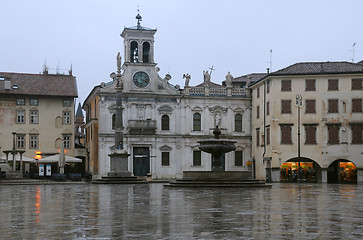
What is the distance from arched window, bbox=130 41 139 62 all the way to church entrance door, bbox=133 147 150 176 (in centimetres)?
873

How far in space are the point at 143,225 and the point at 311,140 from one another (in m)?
43.3

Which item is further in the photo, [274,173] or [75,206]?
[274,173]

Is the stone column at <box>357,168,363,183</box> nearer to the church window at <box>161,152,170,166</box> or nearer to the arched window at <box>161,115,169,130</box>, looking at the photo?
the church window at <box>161,152,170,166</box>

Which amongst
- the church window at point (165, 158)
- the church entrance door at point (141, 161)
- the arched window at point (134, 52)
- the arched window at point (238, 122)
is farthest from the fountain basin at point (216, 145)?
the arched window at point (238, 122)

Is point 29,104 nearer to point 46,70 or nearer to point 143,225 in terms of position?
point 46,70

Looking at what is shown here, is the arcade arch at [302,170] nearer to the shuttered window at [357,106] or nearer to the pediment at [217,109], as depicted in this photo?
the shuttered window at [357,106]

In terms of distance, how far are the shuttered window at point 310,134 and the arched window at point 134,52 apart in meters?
17.5

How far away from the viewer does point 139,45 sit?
186ft

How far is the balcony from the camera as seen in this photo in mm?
55531

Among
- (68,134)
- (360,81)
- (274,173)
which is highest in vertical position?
(360,81)

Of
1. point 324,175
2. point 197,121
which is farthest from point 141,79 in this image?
point 324,175

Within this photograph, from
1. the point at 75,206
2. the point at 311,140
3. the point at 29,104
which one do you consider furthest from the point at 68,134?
the point at 75,206

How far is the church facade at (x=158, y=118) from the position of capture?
55750 mm

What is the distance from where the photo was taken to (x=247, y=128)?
5897 cm
